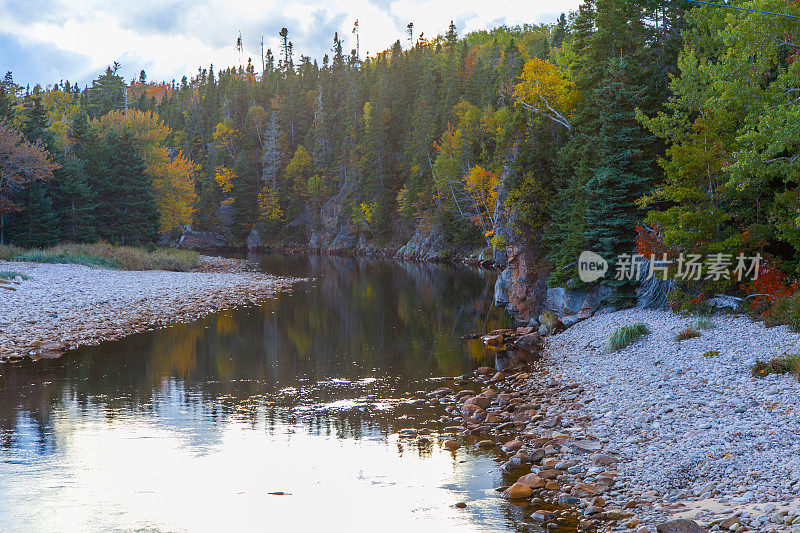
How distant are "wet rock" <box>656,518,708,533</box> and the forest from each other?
38.7 feet

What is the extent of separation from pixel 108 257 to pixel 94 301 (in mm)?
15616

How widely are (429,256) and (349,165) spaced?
27757mm

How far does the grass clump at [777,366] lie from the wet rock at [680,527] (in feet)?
21.4

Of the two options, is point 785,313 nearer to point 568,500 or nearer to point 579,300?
point 579,300

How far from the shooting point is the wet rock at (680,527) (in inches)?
288

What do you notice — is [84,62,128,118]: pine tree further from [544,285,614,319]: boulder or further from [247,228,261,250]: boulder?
[544,285,614,319]: boulder

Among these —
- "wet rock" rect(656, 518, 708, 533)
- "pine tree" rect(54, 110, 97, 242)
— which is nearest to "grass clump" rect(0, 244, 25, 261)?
"pine tree" rect(54, 110, 97, 242)

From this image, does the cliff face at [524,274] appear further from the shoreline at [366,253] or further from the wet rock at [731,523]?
the wet rock at [731,523]

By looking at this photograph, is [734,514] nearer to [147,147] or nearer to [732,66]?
[732,66]

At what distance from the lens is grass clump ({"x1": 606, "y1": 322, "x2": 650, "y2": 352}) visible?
18.5 m

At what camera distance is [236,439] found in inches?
493

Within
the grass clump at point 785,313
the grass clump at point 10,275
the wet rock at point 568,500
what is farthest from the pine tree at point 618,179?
the grass clump at point 10,275

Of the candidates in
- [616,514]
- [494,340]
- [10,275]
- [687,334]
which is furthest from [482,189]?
[616,514]

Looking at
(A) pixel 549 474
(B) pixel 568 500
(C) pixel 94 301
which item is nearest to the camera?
(B) pixel 568 500
